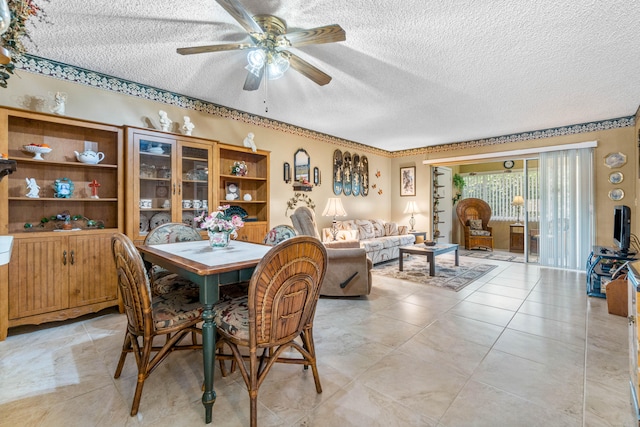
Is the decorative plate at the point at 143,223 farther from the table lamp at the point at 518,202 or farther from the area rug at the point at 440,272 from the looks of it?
the table lamp at the point at 518,202

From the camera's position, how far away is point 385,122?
477 centimetres

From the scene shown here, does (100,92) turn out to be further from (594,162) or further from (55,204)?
(594,162)

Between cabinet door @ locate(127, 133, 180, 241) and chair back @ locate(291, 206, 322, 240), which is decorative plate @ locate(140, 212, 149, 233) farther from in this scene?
chair back @ locate(291, 206, 322, 240)

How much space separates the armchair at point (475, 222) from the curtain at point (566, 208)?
6.34ft

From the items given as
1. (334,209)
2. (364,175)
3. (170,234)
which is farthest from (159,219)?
(364,175)

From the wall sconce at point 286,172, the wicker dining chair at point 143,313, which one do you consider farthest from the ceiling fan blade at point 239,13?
the wall sconce at point 286,172

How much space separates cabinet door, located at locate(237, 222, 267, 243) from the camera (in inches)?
155

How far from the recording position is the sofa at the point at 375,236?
5277 millimetres

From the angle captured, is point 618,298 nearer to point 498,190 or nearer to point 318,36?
point 318,36

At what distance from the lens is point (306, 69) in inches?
93.2

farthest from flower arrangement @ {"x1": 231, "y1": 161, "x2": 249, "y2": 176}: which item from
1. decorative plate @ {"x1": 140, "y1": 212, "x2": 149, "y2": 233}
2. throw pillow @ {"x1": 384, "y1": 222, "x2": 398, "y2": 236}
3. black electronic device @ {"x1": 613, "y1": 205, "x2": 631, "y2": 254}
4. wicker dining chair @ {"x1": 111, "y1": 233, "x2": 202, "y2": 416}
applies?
black electronic device @ {"x1": 613, "y1": 205, "x2": 631, "y2": 254}

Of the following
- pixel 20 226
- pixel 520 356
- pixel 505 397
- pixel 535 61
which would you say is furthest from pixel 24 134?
pixel 535 61

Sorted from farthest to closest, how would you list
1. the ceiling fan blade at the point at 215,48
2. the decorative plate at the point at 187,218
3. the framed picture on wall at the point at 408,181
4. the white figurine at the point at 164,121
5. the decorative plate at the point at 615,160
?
the framed picture on wall at the point at 408,181, the decorative plate at the point at 615,160, the decorative plate at the point at 187,218, the white figurine at the point at 164,121, the ceiling fan blade at the point at 215,48

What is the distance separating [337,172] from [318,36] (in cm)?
403
